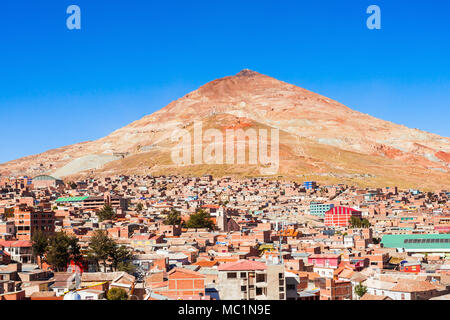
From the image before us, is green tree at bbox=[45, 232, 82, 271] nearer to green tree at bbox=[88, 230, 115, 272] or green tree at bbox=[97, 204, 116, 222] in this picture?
green tree at bbox=[88, 230, 115, 272]

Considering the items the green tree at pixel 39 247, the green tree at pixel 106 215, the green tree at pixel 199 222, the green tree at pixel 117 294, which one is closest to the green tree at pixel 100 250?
the green tree at pixel 39 247

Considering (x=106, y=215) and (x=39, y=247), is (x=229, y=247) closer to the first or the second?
(x=39, y=247)

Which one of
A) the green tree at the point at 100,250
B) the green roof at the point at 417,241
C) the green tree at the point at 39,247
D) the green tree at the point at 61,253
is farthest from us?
the green roof at the point at 417,241

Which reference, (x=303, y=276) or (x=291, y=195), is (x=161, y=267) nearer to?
(x=303, y=276)

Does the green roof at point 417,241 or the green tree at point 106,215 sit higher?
the green tree at point 106,215

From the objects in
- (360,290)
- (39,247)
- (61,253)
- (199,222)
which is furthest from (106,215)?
(360,290)

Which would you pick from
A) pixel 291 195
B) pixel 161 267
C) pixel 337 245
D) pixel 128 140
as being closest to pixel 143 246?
pixel 161 267

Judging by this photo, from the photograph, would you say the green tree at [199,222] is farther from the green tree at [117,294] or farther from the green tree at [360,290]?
the green tree at [117,294]
